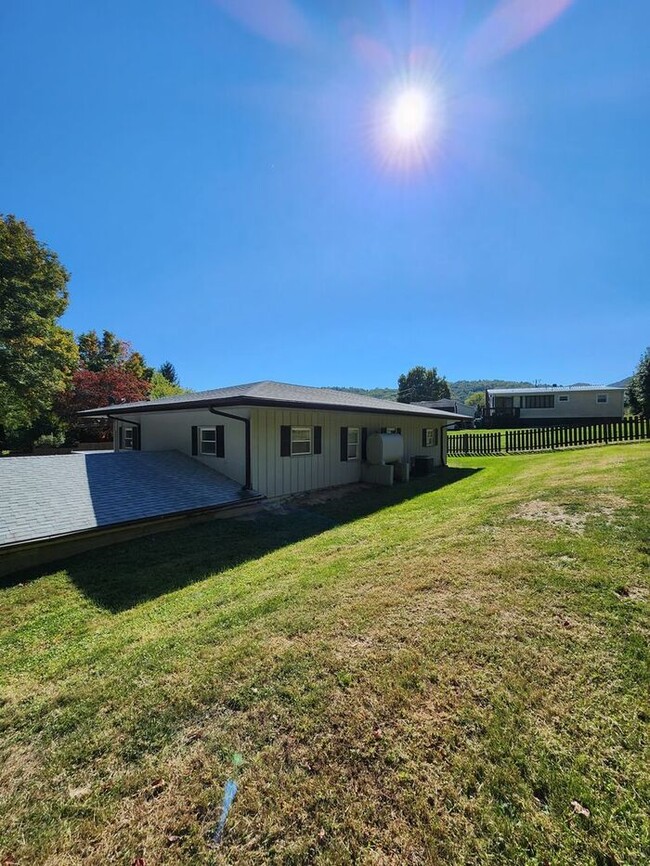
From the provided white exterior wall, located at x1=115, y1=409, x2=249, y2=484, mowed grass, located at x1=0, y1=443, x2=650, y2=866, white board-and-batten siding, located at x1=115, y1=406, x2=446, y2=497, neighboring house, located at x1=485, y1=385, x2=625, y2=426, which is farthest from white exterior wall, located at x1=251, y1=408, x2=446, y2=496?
neighboring house, located at x1=485, y1=385, x2=625, y2=426

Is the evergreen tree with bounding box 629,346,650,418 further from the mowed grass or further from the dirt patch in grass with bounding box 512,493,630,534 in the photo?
the mowed grass

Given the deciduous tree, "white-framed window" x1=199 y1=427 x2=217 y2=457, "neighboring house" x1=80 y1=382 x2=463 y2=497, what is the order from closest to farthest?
"neighboring house" x1=80 y1=382 x2=463 y2=497 < "white-framed window" x1=199 y1=427 x2=217 y2=457 < the deciduous tree

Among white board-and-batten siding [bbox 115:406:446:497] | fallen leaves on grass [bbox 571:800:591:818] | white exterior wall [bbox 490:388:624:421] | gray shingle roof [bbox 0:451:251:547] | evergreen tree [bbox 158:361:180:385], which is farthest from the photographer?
evergreen tree [bbox 158:361:180:385]

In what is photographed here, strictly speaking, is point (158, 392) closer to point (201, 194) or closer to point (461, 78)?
point (201, 194)

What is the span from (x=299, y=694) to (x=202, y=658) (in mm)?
1065

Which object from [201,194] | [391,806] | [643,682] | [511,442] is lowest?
[391,806]

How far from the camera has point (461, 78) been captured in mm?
7781

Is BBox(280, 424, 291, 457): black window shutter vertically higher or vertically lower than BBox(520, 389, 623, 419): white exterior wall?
lower

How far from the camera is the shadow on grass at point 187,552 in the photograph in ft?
16.6

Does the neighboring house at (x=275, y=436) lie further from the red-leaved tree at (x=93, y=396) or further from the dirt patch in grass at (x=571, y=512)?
the red-leaved tree at (x=93, y=396)

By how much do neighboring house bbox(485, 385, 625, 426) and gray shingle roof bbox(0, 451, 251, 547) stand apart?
3418 cm

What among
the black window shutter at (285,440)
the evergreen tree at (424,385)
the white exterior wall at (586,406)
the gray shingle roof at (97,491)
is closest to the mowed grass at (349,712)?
the gray shingle roof at (97,491)

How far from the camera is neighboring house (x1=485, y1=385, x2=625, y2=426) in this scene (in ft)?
111

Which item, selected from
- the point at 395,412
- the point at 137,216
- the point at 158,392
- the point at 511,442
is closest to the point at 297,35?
the point at 137,216
